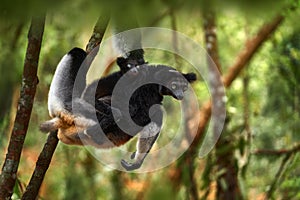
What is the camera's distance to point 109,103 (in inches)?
133

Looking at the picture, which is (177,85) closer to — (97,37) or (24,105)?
(97,37)

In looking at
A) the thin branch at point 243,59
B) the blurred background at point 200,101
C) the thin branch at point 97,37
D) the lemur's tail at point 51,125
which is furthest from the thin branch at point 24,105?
the thin branch at point 243,59

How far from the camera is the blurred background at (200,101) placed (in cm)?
548

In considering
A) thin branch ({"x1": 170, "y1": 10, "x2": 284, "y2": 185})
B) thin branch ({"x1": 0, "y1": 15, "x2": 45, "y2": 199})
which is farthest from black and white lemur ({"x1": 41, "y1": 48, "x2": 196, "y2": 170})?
thin branch ({"x1": 170, "y1": 10, "x2": 284, "y2": 185})

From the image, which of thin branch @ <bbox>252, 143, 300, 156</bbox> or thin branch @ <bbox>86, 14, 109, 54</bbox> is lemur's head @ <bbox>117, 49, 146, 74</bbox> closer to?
thin branch @ <bbox>86, 14, 109, 54</bbox>

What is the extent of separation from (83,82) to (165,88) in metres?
0.44

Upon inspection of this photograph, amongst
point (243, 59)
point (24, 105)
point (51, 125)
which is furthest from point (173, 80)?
point (243, 59)

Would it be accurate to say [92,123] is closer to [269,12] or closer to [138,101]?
[138,101]

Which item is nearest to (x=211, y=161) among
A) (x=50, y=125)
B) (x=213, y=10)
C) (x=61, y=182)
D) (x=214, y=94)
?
(x=214, y=94)

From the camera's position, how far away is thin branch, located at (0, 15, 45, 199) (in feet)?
9.86

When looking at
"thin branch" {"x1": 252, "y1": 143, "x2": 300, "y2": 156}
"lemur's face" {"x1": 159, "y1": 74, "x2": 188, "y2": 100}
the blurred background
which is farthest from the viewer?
"thin branch" {"x1": 252, "y1": 143, "x2": 300, "y2": 156}

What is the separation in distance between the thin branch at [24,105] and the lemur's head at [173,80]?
2.12ft

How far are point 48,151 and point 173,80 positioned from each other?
725mm

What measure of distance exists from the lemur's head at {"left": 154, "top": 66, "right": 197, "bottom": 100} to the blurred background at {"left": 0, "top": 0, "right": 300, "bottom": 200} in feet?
2.20
